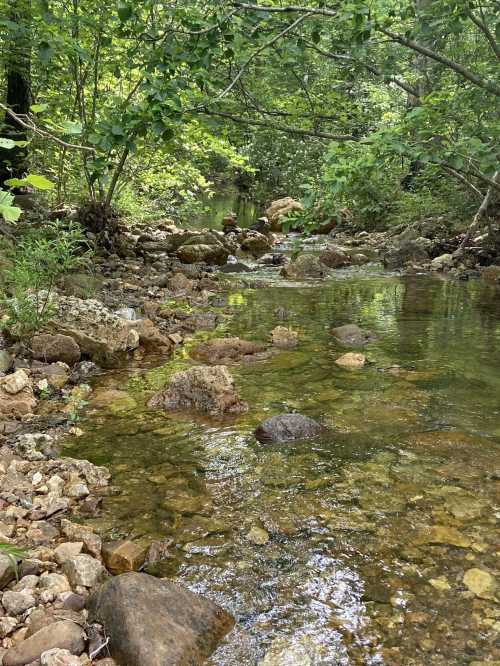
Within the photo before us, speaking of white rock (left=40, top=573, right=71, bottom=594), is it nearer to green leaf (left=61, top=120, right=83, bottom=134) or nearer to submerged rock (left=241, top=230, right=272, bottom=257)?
green leaf (left=61, top=120, right=83, bottom=134)

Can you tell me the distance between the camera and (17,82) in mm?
11328

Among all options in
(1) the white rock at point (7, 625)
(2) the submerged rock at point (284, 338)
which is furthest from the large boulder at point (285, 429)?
(2) the submerged rock at point (284, 338)

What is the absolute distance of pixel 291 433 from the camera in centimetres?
421

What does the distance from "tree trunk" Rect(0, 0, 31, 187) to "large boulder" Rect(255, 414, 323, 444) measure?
5909 mm

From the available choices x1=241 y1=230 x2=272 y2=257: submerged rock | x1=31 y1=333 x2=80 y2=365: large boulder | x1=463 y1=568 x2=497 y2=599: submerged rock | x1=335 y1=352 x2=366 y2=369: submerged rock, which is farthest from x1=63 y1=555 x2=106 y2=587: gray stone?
x1=241 y1=230 x2=272 y2=257: submerged rock

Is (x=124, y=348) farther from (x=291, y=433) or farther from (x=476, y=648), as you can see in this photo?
(x=476, y=648)

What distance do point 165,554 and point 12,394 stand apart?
89.5 inches

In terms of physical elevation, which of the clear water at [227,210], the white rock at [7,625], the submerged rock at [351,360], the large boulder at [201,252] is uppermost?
the clear water at [227,210]

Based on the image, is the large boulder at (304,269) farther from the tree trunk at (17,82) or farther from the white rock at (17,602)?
the white rock at (17,602)

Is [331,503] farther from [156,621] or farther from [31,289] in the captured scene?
[31,289]

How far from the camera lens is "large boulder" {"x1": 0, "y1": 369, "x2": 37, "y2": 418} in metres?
4.37

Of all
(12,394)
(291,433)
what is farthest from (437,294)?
(12,394)

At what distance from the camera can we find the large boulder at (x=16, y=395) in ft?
14.3

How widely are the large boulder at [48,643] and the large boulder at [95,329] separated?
375 cm
